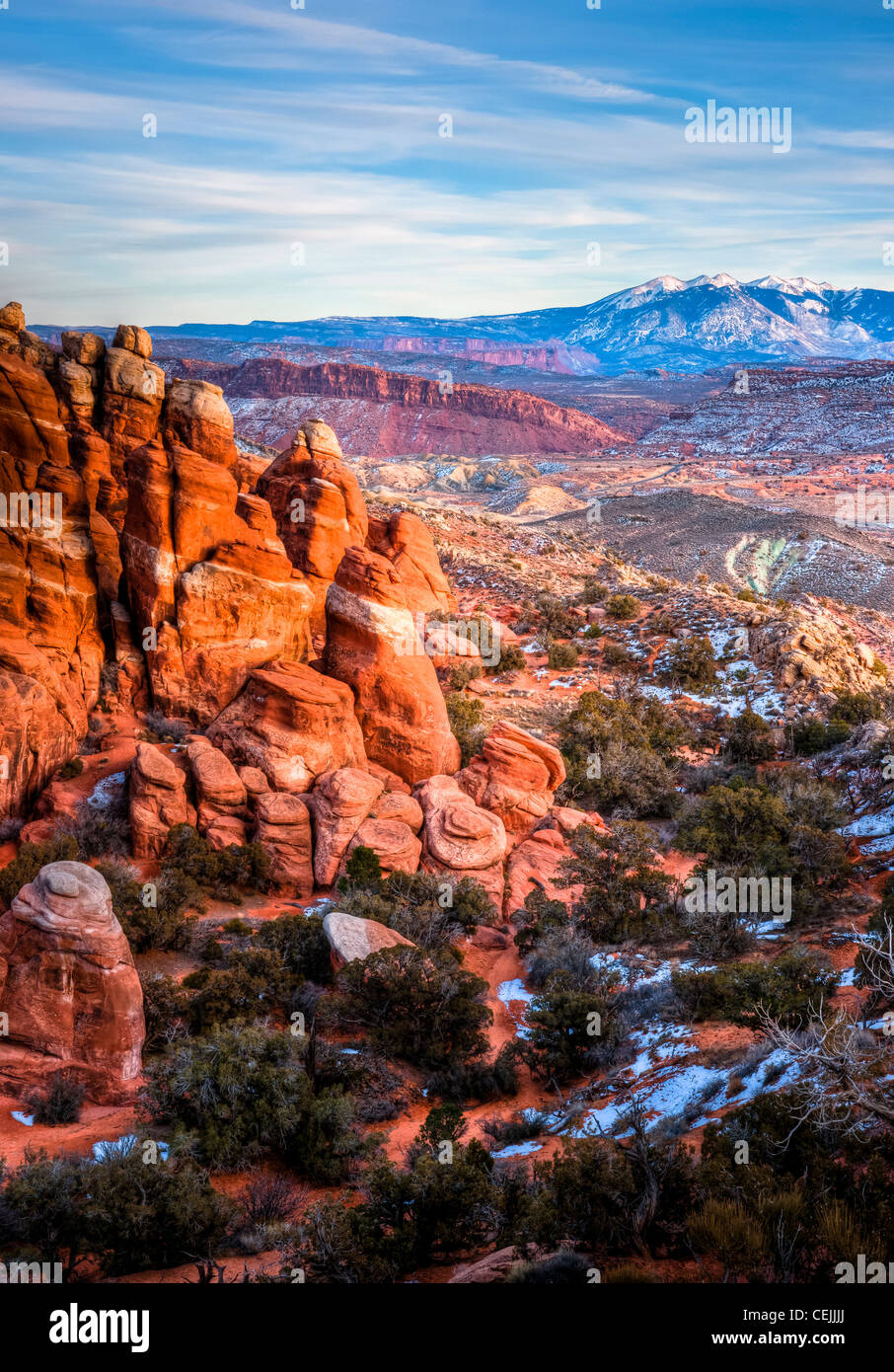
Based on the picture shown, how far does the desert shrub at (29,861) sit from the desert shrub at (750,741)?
1784 cm

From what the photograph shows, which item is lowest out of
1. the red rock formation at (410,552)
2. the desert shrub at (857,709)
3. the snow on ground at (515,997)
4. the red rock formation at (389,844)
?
the snow on ground at (515,997)

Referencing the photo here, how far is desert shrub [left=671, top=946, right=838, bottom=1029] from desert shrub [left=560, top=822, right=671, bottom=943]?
331 cm

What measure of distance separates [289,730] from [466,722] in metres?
6.54

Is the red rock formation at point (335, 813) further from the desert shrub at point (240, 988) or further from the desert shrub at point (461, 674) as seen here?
the desert shrub at point (461, 674)

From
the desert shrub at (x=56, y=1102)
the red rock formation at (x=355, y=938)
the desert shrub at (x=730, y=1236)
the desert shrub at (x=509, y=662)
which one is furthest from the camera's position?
the desert shrub at (x=509, y=662)

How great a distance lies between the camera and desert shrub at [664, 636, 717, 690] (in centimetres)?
2912

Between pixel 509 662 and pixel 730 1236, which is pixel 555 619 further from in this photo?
pixel 730 1236

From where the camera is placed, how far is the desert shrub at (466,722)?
69.8ft

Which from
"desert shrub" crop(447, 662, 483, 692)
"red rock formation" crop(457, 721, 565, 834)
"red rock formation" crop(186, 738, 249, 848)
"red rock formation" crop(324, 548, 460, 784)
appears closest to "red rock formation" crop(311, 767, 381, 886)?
"red rock formation" crop(186, 738, 249, 848)

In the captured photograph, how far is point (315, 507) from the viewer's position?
22953 mm

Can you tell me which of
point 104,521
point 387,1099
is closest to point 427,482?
point 104,521

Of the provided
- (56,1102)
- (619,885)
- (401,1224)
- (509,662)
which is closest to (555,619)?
(509,662)

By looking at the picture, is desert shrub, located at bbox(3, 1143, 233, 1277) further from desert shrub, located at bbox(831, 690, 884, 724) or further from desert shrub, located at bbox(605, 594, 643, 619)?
desert shrub, located at bbox(605, 594, 643, 619)

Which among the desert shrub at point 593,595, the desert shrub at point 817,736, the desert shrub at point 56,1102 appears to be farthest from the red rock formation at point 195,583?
the desert shrub at point 593,595
